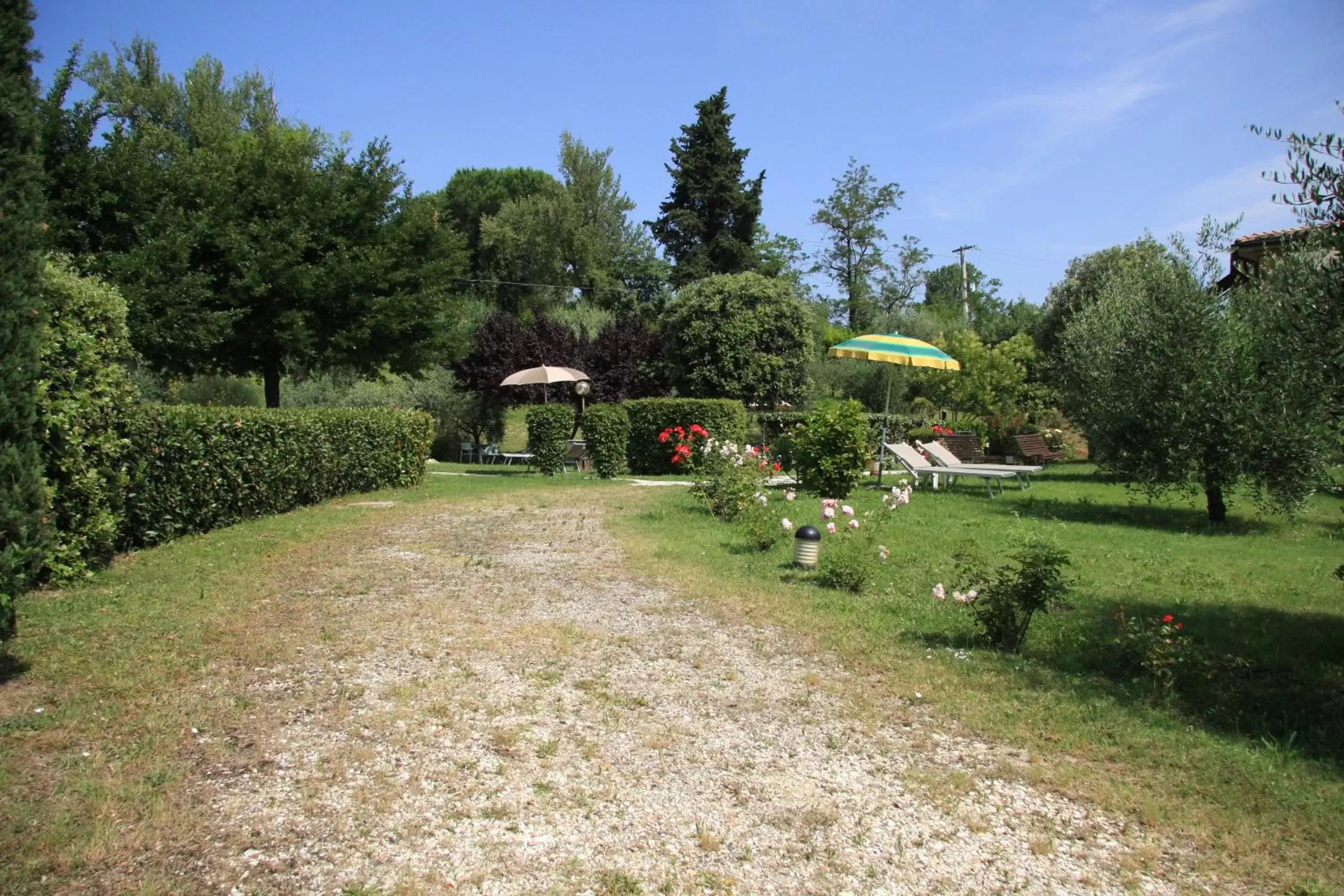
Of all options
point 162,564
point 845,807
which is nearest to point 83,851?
point 845,807

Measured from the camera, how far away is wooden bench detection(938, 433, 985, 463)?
1758 cm

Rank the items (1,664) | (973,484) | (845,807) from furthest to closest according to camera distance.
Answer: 1. (973,484)
2. (1,664)
3. (845,807)

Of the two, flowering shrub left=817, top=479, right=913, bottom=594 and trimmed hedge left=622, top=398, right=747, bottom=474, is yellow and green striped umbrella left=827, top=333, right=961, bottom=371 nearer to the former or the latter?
trimmed hedge left=622, top=398, right=747, bottom=474

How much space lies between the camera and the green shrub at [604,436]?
51.4 feet

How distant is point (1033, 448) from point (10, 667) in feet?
69.0

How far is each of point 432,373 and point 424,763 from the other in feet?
82.5

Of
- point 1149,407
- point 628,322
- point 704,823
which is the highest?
point 628,322

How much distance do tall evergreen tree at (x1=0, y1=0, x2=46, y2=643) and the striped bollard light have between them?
5.04 meters

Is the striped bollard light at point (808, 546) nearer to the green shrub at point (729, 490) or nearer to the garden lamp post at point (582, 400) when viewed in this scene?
the green shrub at point (729, 490)

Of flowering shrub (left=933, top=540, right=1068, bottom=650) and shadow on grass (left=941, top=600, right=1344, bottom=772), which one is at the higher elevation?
flowering shrub (left=933, top=540, right=1068, bottom=650)

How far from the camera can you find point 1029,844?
2.79 m

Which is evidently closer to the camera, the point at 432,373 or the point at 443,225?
the point at 443,225

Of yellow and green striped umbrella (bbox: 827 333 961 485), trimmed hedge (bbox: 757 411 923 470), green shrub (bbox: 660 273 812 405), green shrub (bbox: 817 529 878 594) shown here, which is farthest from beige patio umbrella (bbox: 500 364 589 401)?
green shrub (bbox: 817 529 878 594)

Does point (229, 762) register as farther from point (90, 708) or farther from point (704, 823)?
point (704, 823)
